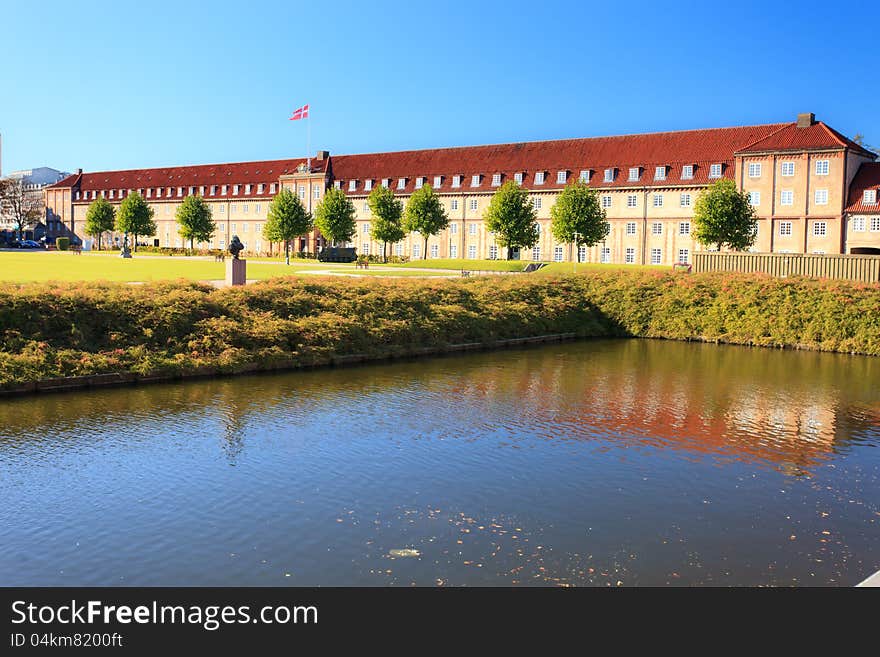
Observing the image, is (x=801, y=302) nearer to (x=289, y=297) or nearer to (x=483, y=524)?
(x=289, y=297)

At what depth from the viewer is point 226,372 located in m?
25.1

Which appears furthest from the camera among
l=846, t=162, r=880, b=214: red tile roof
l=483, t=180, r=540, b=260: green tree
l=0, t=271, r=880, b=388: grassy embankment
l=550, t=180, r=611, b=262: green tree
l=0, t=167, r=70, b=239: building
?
l=0, t=167, r=70, b=239: building

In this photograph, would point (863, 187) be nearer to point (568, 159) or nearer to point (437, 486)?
point (568, 159)

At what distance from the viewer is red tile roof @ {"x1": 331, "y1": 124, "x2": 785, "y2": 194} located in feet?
246

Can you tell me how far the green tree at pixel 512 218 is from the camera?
7162cm

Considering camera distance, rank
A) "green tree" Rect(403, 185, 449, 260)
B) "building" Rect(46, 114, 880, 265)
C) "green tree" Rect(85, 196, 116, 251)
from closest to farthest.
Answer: "building" Rect(46, 114, 880, 265) → "green tree" Rect(403, 185, 449, 260) → "green tree" Rect(85, 196, 116, 251)

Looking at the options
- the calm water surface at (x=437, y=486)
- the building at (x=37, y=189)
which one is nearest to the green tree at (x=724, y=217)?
the calm water surface at (x=437, y=486)

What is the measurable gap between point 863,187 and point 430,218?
35008 mm

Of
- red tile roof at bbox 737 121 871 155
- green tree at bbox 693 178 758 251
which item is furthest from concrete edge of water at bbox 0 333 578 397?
red tile roof at bbox 737 121 871 155

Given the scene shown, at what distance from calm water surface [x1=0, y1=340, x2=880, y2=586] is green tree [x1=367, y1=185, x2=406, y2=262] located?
197ft

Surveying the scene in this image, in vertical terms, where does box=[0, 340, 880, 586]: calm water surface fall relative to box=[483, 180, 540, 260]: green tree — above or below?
below

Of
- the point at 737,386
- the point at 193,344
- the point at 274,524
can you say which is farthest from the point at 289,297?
the point at 274,524

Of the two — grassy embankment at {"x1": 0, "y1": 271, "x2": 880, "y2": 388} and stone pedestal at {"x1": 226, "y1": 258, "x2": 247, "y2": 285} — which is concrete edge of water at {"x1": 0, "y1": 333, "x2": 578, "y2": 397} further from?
stone pedestal at {"x1": 226, "y1": 258, "x2": 247, "y2": 285}

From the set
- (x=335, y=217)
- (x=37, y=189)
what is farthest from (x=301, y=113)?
(x=37, y=189)
